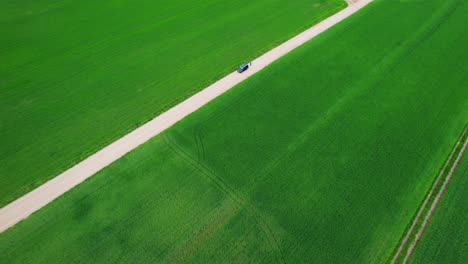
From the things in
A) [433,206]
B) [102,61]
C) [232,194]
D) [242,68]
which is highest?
[102,61]

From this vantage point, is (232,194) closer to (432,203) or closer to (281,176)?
(281,176)

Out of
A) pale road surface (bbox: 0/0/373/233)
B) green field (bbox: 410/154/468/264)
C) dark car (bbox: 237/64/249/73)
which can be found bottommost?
green field (bbox: 410/154/468/264)

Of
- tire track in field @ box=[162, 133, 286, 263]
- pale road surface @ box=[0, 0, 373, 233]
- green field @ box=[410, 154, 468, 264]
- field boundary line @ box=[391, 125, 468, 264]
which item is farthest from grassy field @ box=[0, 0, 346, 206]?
green field @ box=[410, 154, 468, 264]

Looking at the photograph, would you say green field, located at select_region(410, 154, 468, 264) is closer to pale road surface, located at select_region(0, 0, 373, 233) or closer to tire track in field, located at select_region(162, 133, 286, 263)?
tire track in field, located at select_region(162, 133, 286, 263)

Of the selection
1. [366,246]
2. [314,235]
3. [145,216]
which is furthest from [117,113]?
[366,246]

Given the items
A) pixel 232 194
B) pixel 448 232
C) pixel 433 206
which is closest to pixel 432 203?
pixel 433 206

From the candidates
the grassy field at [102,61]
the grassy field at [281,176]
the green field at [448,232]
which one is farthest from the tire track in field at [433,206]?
the grassy field at [102,61]

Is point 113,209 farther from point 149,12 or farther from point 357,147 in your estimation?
point 149,12
